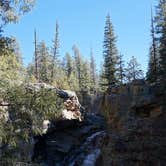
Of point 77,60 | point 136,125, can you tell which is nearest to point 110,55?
point 136,125

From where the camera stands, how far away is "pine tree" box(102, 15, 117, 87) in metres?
49.2

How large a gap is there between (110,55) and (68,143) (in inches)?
673

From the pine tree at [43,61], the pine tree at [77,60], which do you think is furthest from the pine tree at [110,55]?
the pine tree at [77,60]

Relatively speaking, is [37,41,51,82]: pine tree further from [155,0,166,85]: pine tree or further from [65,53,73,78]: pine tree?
[155,0,166,85]: pine tree

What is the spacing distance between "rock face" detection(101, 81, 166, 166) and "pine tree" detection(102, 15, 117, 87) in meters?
16.4

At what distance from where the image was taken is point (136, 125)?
27859 millimetres

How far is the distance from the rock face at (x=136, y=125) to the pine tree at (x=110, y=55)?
16426mm

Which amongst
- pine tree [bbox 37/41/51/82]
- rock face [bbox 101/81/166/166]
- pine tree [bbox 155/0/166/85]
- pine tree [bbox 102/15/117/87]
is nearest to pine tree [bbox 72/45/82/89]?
pine tree [bbox 37/41/51/82]

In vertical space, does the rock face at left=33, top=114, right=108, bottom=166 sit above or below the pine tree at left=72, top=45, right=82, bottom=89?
below

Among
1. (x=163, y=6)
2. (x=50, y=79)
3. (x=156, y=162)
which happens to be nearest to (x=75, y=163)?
(x=156, y=162)

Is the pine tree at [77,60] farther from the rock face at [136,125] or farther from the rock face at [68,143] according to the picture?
the rock face at [136,125]

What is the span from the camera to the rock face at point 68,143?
34.5 metres

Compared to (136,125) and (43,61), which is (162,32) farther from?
(43,61)

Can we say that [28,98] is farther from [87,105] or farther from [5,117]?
[87,105]
